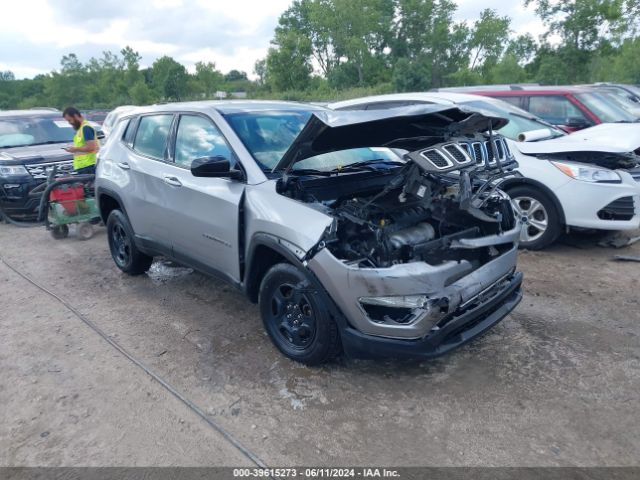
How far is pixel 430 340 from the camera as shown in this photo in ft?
9.70

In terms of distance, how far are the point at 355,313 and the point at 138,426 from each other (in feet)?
4.85

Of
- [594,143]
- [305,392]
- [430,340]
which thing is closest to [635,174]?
[594,143]

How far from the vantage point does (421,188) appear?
3.28 metres

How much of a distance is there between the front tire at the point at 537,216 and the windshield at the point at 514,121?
879 mm

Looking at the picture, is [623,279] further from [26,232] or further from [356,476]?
[26,232]

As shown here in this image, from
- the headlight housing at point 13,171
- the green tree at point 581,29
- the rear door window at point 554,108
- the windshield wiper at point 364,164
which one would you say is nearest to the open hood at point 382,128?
the windshield wiper at point 364,164

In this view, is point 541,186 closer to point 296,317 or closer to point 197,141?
point 296,317

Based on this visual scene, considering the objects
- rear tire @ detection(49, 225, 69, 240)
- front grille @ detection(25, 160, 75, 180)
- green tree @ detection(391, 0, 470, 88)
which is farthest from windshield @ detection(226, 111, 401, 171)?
green tree @ detection(391, 0, 470, 88)

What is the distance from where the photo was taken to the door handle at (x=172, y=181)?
14.0 ft

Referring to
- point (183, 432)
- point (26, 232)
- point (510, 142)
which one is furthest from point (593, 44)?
point (183, 432)

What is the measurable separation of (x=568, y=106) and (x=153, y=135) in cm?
667

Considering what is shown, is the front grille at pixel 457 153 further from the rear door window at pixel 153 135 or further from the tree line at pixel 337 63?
the tree line at pixel 337 63

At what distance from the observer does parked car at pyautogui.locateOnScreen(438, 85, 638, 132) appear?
793 cm

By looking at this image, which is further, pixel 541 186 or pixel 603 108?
pixel 603 108
